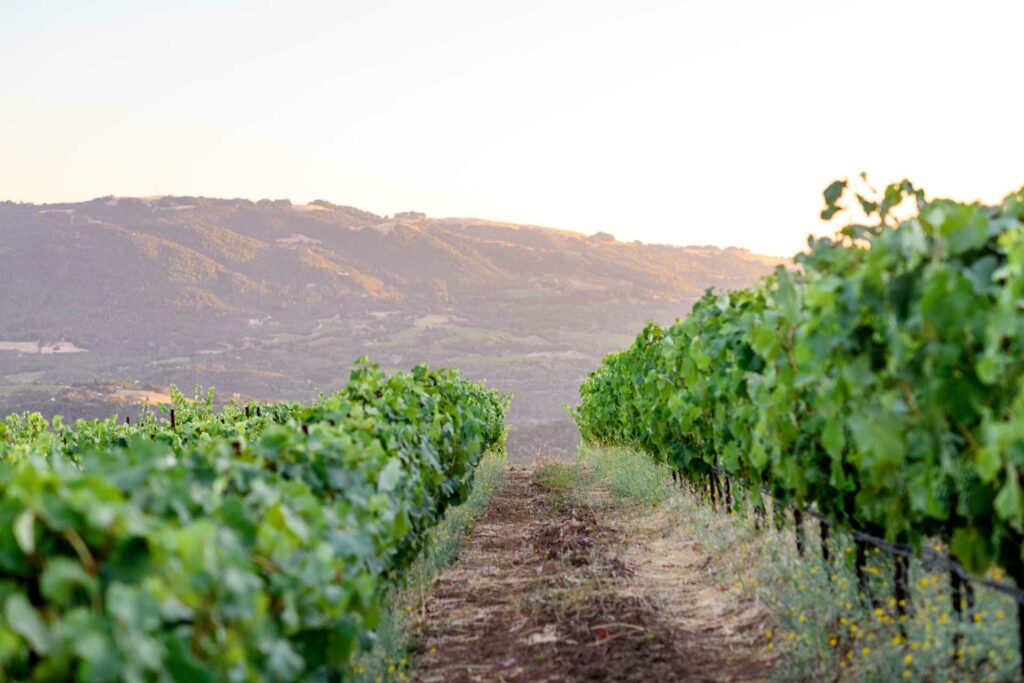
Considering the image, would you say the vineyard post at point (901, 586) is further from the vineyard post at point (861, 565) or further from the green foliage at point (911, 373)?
the vineyard post at point (861, 565)

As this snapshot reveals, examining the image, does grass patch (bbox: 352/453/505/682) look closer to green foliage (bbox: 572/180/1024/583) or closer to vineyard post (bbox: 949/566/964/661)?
green foliage (bbox: 572/180/1024/583)

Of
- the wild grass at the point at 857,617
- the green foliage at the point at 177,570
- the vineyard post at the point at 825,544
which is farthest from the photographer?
the vineyard post at the point at 825,544

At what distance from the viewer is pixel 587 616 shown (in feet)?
21.9

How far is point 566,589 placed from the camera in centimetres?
738

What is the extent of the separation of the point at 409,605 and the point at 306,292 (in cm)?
13443

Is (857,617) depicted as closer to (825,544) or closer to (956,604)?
(956,604)

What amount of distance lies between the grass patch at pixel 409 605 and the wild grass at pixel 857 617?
210cm

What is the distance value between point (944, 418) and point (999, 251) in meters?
0.65

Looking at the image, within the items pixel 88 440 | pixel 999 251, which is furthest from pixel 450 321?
pixel 999 251

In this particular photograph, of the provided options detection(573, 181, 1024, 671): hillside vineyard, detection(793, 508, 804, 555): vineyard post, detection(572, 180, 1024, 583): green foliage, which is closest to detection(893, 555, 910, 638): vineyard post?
detection(573, 181, 1024, 671): hillside vineyard

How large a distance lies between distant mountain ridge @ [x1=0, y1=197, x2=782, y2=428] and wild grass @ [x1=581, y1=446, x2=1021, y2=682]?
80327 mm

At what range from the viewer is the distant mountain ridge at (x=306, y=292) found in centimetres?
10712

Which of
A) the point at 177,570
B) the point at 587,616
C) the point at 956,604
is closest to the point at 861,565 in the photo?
the point at 956,604

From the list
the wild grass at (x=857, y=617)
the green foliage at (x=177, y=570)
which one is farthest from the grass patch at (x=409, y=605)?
the wild grass at (x=857, y=617)
